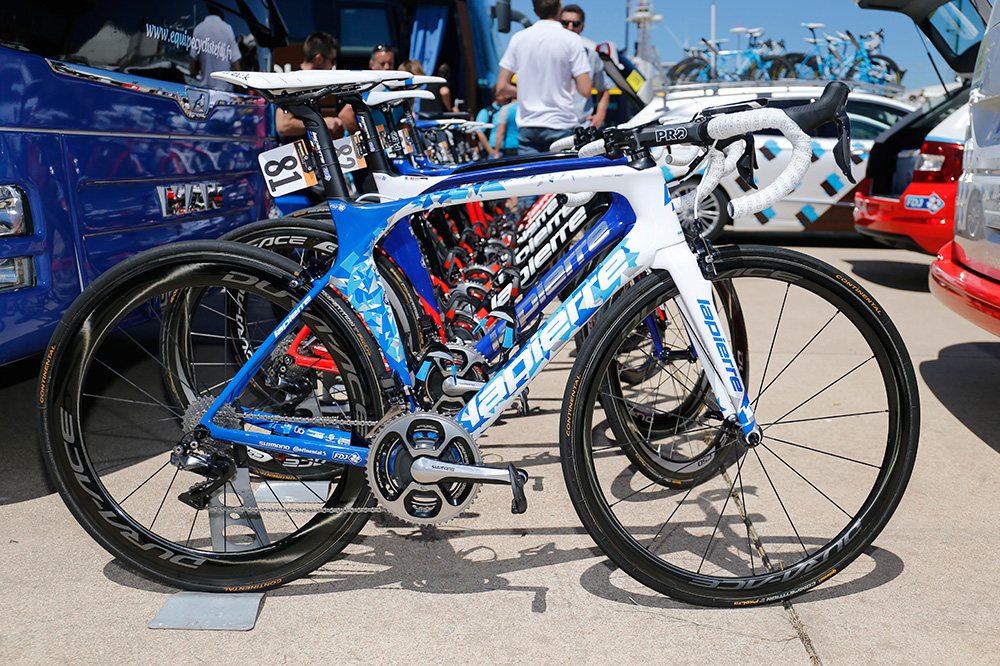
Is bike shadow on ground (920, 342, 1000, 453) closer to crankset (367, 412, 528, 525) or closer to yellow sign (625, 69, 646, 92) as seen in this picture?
crankset (367, 412, 528, 525)

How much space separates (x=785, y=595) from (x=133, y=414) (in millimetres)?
2944

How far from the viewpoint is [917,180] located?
6027mm

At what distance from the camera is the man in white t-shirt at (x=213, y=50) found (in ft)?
12.6

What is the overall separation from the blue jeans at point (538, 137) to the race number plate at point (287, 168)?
356 cm

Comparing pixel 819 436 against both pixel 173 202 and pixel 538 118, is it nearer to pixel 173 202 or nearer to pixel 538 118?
pixel 173 202

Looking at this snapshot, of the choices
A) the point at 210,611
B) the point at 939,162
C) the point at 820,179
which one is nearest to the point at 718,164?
the point at 210,611

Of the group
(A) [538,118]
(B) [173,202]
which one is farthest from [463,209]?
(B) [173,202]

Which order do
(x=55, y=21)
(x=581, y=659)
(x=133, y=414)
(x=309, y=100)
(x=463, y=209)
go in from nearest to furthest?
1. (x=581, y=659)
2. (x=309, y=100)
3. (x=55, y=21)
4. (x=133, y=414)
5. (x=463, y=209)

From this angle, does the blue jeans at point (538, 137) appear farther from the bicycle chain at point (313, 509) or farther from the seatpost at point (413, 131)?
the bicycle chain at point (313, 509)

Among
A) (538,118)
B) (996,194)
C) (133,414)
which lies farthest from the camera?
(538,118)

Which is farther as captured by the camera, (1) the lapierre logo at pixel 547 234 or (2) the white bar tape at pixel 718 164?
(1) the lapierre logo at pixel 547 234

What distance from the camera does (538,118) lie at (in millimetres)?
6133

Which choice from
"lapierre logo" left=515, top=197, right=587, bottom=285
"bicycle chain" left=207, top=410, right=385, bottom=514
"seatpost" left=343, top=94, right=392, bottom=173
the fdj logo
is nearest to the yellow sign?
the fdj logo

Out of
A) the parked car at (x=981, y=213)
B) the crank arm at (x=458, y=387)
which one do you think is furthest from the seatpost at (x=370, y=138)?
the parked car at (x=981, y=213)
